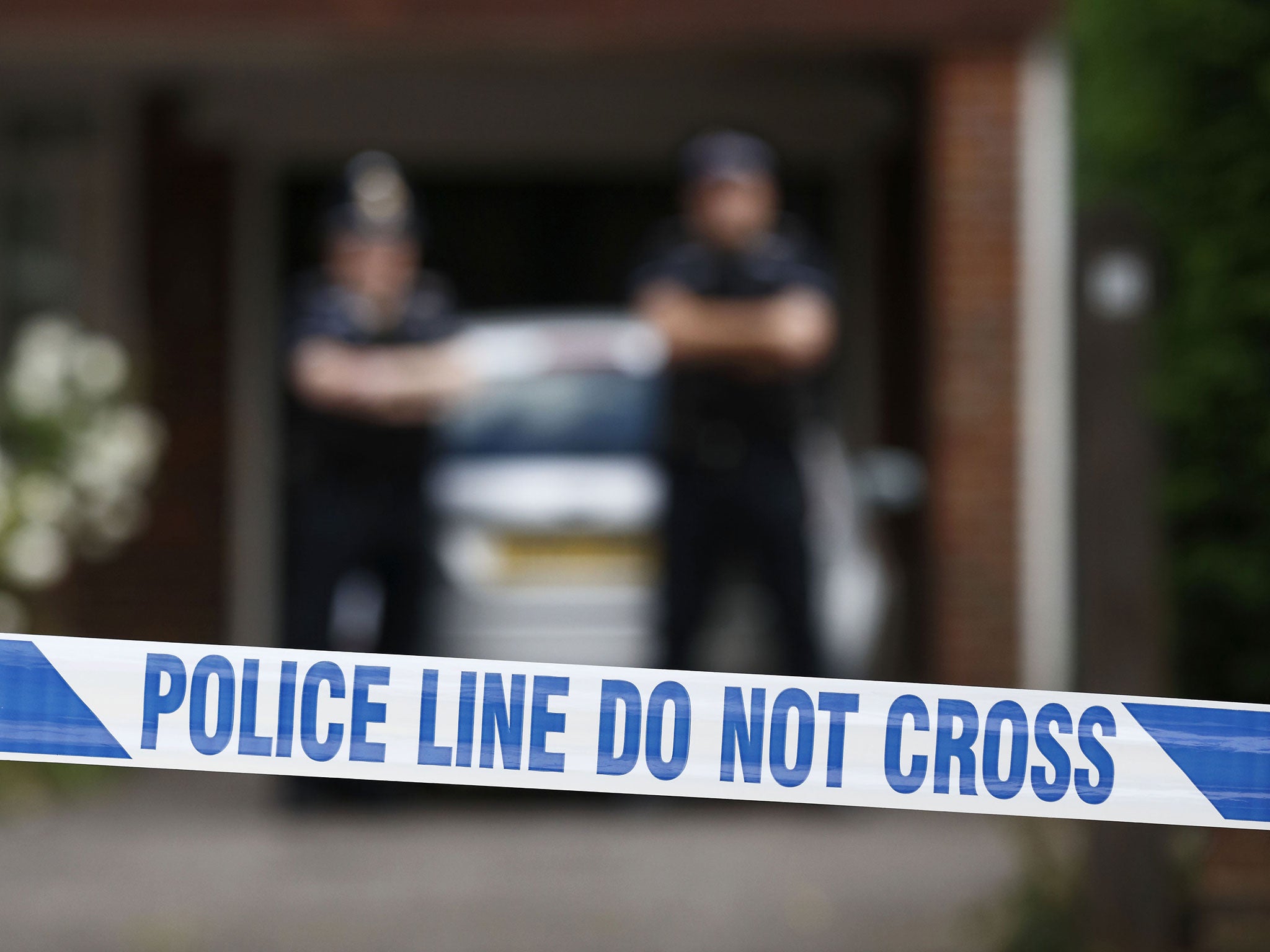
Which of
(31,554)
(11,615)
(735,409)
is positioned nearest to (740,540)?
(735,409)

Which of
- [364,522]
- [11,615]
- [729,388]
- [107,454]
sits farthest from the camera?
[107,454]

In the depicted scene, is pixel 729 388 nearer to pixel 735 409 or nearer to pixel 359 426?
pixel 735 409

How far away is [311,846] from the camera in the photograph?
583cm

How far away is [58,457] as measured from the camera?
6934 millimetres

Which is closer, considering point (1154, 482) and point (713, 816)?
point (1154, 482)

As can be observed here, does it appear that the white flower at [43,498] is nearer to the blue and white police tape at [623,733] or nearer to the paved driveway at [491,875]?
the paved driveway at [491,875]

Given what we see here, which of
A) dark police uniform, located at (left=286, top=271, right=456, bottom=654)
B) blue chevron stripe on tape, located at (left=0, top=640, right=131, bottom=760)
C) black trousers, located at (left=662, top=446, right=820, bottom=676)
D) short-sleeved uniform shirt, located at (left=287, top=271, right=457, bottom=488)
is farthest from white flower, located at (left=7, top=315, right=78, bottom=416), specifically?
blue chevron stripe on tape, located at (left=0, top=640, right=131, bottom=760)

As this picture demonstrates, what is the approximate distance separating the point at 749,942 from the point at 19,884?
2071mm

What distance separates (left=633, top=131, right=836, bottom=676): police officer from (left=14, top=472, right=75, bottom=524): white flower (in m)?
2.19

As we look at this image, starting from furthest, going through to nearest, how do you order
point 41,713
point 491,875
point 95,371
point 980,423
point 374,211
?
point 95,371, point 980,423, point 374,211, point 491,875, point 41,713

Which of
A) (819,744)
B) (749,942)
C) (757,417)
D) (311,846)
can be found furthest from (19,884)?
(819,744)

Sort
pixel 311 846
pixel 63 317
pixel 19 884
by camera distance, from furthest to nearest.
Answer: pixel 63 317 < pixel 311 846 < pixel 19 884

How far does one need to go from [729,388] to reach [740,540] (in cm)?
47

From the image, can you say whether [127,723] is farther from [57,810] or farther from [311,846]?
[57,810]
